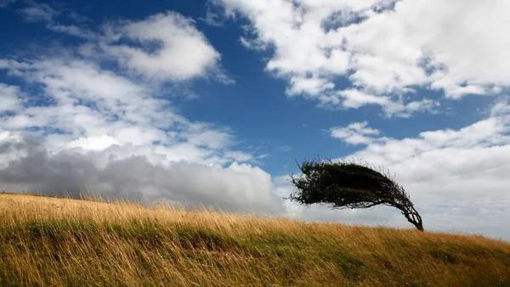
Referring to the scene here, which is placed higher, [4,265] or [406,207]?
[406,207]

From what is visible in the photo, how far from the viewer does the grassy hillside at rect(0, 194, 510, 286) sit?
9664 millimetres

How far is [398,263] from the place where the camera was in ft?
46.0

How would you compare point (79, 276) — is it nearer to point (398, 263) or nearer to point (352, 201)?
point (398, 263)

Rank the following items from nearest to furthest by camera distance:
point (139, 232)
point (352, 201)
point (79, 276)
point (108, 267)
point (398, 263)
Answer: point (79, 276) → point (108, 267) → point (139, 232) → point (398, 263) → point (352, 201)

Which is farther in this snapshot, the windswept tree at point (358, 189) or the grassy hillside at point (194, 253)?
the windswept tree at point (358, 189)

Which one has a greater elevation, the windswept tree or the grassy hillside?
the windswept tree

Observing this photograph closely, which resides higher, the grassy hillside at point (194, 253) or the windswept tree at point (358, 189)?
the windswept tree at point (358, 189)

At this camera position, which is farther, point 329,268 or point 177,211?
point 177,211

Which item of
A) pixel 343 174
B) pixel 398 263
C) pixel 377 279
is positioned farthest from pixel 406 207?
pixel 377 279

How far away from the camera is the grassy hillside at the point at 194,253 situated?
31.7 feet

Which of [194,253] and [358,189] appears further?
[358,189]

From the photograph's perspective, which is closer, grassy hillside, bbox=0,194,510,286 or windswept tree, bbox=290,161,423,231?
grassy hillside, bbox=0,194,510,286

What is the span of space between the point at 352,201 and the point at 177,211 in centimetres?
1507

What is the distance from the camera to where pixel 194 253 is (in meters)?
11.9
